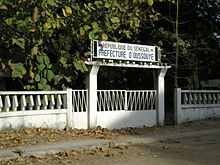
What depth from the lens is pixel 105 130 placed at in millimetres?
12750

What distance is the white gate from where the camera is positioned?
13281mm

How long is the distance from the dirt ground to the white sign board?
226 centimetres

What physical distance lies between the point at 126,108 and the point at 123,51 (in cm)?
184

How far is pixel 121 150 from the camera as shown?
33.3 ft

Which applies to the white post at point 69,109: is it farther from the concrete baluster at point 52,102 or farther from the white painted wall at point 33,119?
the concrete baluster at point 52,102

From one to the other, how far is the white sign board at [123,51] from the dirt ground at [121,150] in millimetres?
2260

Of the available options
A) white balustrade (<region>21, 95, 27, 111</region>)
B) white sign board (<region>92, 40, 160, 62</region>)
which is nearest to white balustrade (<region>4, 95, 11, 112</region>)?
white balustrade (<region>21, 95, 27, 111</region>)

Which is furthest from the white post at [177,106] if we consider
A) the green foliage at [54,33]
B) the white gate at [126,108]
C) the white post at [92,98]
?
the white post at [92,98]

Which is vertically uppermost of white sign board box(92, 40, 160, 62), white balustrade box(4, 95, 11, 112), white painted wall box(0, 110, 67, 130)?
white sign board box(92, 40, 160, 62)

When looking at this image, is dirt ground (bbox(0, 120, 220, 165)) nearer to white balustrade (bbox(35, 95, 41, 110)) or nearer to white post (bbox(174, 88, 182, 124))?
white balustrade (bbox(35, 95, 41, 110))

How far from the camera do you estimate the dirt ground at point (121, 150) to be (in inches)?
344

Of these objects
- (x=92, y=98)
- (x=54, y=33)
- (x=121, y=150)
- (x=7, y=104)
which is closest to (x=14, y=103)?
(x=7, y=104)

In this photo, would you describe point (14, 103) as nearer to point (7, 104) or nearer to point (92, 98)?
point (7, 104)

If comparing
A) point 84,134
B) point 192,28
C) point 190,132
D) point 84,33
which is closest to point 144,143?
point 84,134
